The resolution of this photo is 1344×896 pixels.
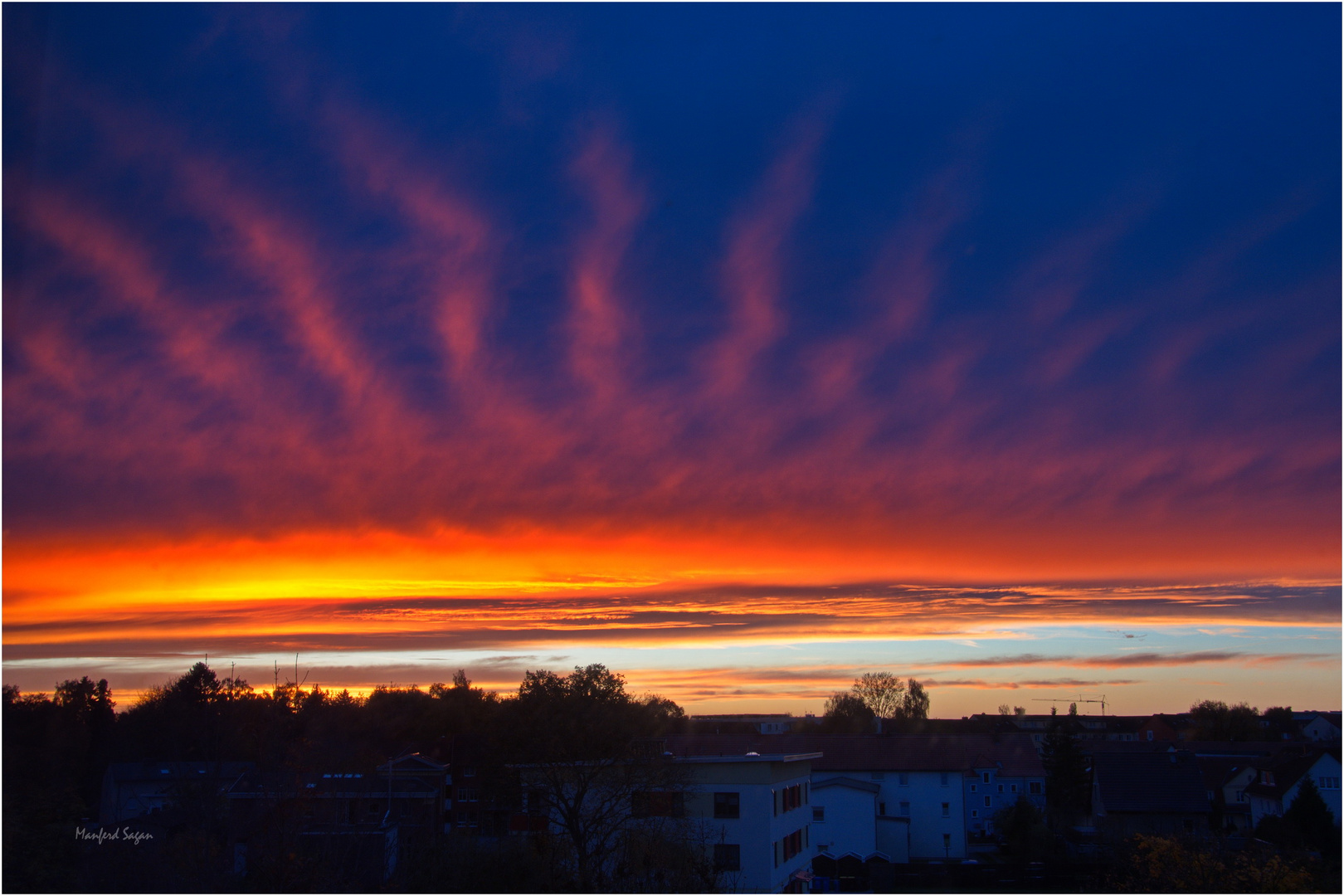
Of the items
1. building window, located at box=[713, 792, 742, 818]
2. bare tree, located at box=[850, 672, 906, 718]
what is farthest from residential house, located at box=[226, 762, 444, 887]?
bare tree, located at box=[850, 672, 906, 718]

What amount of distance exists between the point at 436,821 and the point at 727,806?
904 centimetres

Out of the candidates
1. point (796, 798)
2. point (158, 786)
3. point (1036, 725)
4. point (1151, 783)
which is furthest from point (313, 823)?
point (1036, 725)

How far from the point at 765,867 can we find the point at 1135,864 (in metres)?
11.6

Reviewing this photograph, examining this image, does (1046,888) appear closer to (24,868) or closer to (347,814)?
(347,814)

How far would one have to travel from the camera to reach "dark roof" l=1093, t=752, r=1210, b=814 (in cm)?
3266

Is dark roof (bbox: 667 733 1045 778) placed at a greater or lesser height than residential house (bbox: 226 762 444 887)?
lesser

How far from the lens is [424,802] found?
22.5m

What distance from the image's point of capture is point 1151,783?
1348 inches

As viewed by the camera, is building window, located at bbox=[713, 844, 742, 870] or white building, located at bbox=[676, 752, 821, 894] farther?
white building, located at bbox=[676, 752, 821, 894]

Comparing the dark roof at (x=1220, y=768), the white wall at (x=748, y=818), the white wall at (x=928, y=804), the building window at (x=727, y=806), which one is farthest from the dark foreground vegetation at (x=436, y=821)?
the dark roof at (x=1220, y=768)

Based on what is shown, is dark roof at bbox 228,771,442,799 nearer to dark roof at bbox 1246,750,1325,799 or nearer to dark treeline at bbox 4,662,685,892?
dark treeline at bbox 4,662,685,892

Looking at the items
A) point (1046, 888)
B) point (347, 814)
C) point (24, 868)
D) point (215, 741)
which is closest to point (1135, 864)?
point (1046, 888)

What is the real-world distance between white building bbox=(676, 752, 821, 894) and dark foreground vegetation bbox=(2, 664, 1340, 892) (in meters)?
0.94

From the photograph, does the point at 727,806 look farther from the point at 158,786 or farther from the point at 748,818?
the point at 158,786
